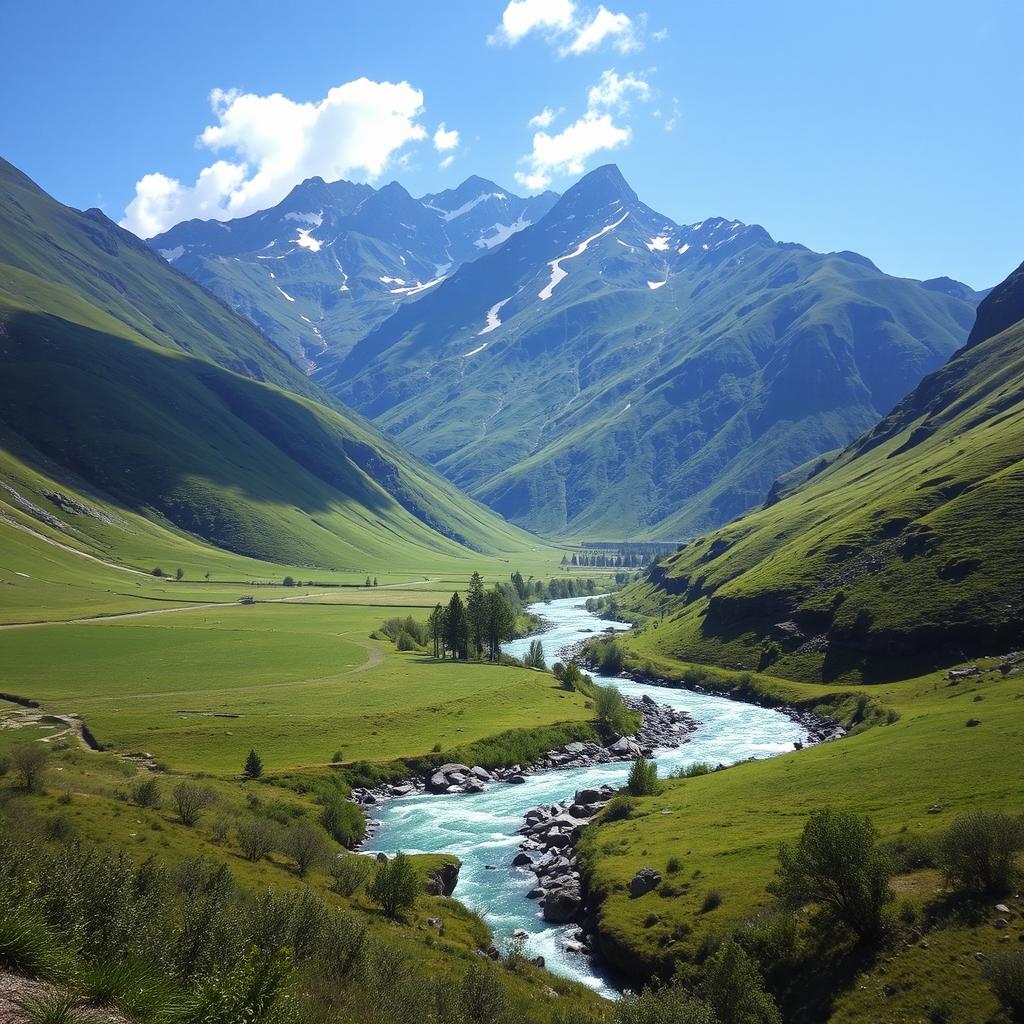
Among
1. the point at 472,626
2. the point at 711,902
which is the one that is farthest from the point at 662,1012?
the point at 472,626

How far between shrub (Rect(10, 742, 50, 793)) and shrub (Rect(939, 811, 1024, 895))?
195ft

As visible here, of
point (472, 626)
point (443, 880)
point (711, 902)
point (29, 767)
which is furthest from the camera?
point (472, 626)

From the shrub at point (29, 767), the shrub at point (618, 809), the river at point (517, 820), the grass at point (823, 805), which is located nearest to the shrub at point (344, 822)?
the river at point (517, 820)

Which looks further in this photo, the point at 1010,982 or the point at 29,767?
the point at 29,767

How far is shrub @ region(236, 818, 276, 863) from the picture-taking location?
51938 millimetres

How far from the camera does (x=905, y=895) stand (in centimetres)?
4122

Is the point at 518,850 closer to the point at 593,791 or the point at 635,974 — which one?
the point at 593,791

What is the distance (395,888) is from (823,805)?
124ft

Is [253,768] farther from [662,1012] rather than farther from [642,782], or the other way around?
[662,1012]

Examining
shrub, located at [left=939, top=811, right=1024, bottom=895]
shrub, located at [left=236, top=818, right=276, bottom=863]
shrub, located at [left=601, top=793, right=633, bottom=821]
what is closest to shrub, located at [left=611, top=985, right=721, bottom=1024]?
shrub, located at [left=939, top=811, right=1024, bottom=895]

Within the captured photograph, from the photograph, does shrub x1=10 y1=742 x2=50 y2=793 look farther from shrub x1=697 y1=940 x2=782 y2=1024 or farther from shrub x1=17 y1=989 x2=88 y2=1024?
shrub x1=17 y1=989 x2=88 y2=1024

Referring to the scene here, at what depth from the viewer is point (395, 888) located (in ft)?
158

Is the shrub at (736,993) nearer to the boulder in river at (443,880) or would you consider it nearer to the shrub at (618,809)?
the boulder in river at (443,880)

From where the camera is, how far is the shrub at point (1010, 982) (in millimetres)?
30578
